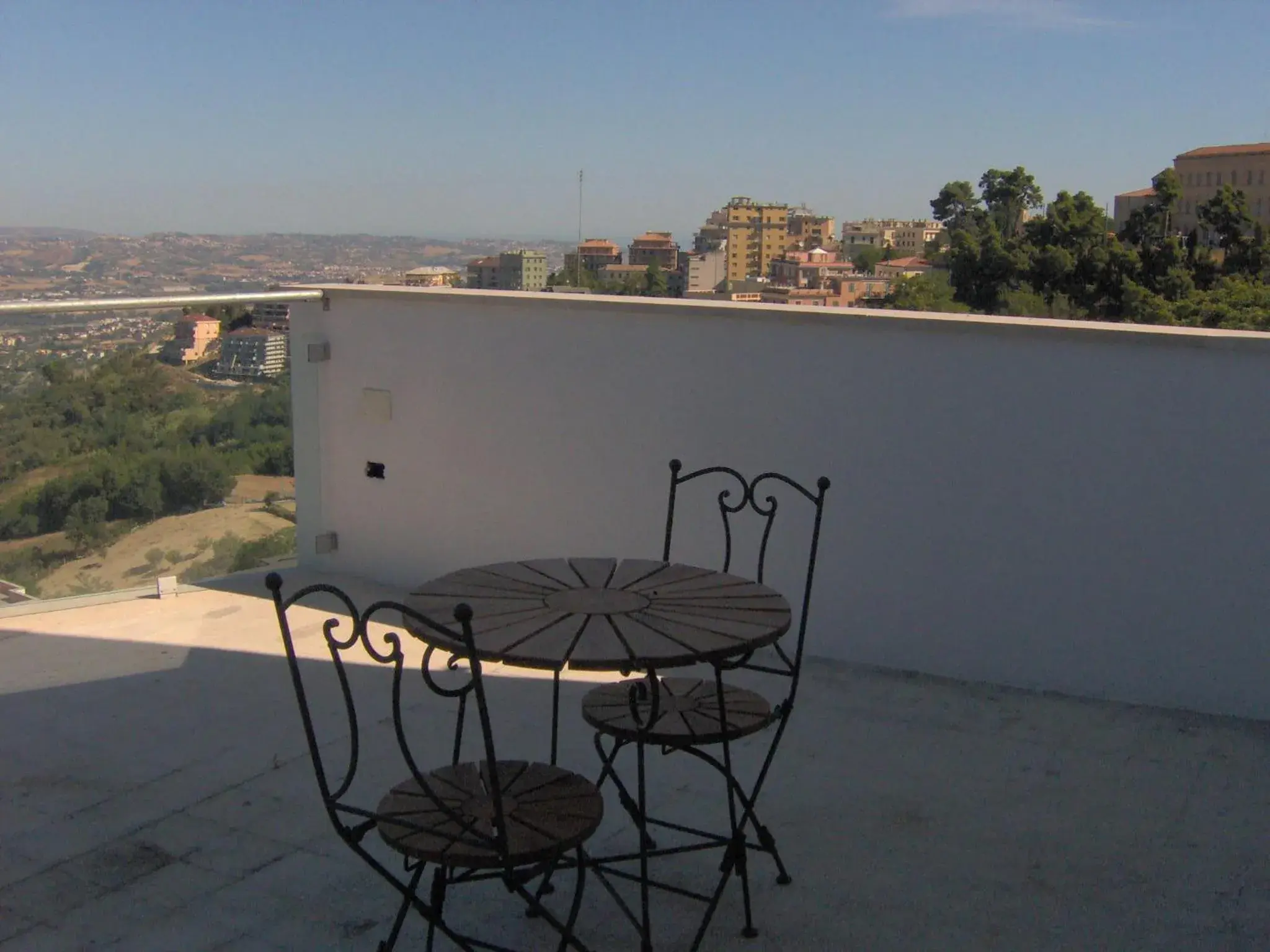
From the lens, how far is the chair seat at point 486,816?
6.31ft

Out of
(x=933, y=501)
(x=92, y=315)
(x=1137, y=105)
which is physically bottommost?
(x=933, y=501)

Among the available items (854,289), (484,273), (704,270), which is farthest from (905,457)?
(854,289)

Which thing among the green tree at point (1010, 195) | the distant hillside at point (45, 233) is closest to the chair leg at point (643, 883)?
the distant hillside at point (45, 233)

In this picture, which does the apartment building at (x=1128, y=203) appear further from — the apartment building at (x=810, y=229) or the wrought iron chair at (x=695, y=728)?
the wrought iron chair at (x=695, y=728)

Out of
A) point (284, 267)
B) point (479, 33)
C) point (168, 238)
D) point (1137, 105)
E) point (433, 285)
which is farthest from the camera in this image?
→ point (1137, 105)

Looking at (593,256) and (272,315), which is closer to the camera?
(272,315)

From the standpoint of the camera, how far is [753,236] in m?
41.1

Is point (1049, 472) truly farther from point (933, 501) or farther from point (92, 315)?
point (92, 315)

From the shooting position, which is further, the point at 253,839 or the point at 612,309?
the point at 612,309

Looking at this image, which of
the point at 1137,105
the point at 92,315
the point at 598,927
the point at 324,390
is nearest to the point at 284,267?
the point at 324,390

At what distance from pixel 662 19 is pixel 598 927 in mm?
50969

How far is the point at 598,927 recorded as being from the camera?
2.46m

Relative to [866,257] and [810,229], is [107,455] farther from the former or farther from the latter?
[810,229]

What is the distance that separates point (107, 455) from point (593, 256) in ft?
33.4
